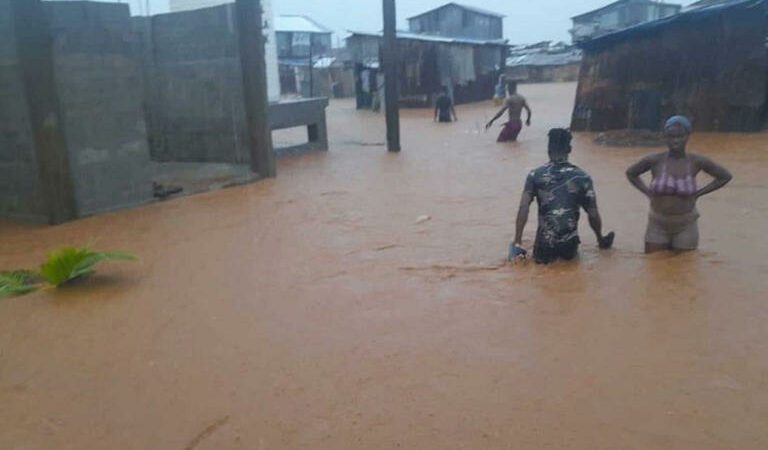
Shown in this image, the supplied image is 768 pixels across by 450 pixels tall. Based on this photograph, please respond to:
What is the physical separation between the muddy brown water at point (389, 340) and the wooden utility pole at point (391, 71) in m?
7.21

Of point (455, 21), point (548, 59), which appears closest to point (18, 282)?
point (548, 59)

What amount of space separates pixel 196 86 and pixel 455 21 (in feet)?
142

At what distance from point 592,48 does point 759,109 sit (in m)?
4.39

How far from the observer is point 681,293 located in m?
4.70

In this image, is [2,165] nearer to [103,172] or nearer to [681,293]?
[103,172]

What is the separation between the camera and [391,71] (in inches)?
578

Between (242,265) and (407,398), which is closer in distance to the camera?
(407,398)

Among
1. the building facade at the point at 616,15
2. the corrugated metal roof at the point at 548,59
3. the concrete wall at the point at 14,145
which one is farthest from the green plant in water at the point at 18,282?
the building facade at the point at 616,15

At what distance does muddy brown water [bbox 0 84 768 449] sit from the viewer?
316cm

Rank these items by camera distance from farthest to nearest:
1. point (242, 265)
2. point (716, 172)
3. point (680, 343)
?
point (242, 265) < point (716, 172) < point (680, 343)

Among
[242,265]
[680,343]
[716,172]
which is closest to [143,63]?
[242,265]

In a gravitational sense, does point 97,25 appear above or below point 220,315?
above

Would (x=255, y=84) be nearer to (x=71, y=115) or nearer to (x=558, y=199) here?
(x=71, y=115)

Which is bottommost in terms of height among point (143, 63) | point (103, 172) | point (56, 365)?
point (56, 365)
